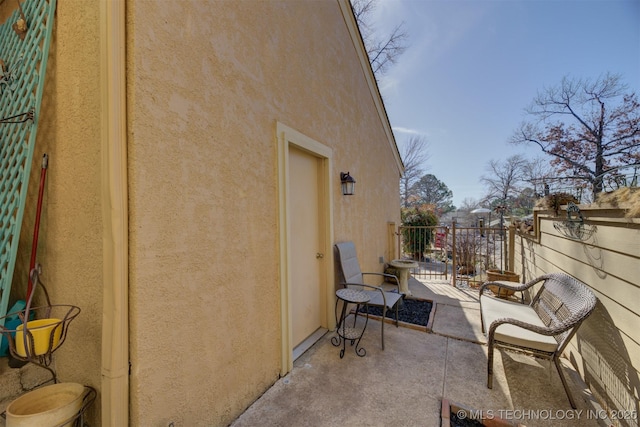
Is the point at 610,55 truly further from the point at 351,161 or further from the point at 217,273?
the point at 217,273

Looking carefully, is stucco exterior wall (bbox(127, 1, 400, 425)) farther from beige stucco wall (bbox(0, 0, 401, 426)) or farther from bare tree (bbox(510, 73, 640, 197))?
bare tree (bbox(510, 73, 640, 197))

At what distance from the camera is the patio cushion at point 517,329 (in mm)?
2068

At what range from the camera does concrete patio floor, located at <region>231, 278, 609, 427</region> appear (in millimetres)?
1830

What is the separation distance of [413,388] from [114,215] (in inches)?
107

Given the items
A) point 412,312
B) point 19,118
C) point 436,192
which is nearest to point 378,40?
point 412,312

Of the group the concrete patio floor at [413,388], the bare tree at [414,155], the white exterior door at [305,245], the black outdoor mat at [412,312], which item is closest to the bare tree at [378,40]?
the white exterior door at [305,245]

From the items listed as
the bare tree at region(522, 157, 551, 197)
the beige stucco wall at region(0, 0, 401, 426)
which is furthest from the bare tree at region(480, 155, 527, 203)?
the beige stucco wall at region(0, 0, 401, 426)

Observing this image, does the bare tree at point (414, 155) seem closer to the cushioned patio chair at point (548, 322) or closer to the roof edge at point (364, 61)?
the roof edge at point (364, 61)

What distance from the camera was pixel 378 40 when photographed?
29.0 feet

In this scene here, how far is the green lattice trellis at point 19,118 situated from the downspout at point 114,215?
34.6 inches

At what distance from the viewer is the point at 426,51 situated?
25.0 ft

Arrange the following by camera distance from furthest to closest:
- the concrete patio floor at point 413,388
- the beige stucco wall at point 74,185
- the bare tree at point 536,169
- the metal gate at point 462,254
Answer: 1. the bare tree at point 536,169
2. the metal gate at point 462,254
3. the concrete patio floor at point 413,388
4. the beige stucco wall at point 74,185

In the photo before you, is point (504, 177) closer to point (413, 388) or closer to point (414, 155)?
point (414, 155)

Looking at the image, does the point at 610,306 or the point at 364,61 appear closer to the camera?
the point at 610,306
